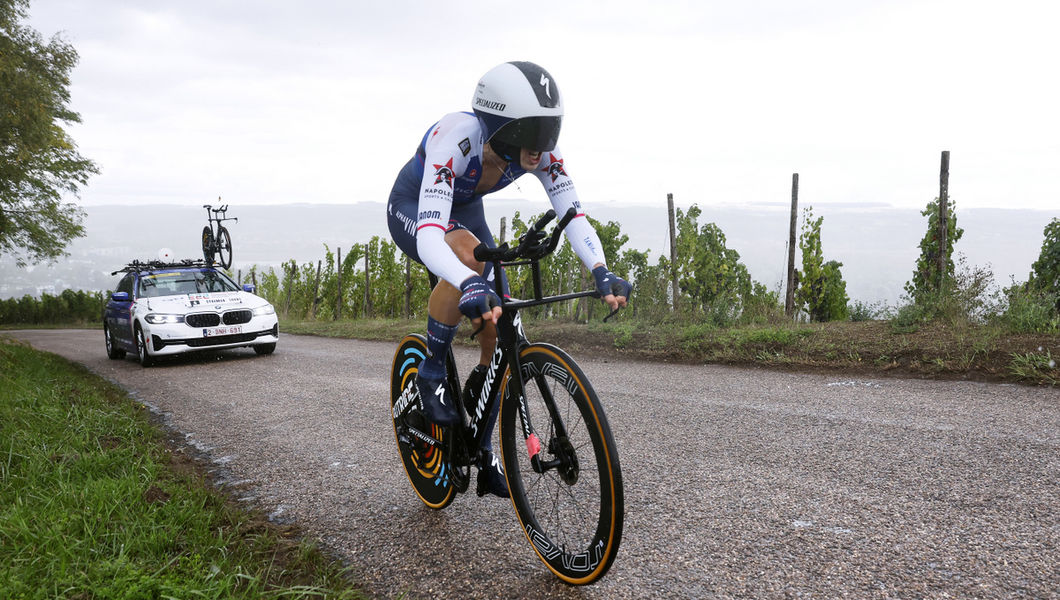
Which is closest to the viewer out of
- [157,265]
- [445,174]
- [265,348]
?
[445,174]

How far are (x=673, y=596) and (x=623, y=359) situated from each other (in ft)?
21.5

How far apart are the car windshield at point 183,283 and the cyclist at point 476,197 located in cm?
910

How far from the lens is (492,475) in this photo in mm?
2879

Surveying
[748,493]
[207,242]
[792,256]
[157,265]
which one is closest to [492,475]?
[748,493]

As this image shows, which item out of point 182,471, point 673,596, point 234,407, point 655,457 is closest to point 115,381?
point 234,407

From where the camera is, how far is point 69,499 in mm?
3121

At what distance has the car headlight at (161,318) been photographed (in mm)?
9992

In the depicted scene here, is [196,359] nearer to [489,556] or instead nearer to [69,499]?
[69,499]

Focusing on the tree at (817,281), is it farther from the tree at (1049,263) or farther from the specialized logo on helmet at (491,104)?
the specialized logo on helmet at (491,104)

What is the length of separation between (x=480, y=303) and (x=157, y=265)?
37.2 ft

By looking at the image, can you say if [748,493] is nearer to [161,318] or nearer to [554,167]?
[554,167]

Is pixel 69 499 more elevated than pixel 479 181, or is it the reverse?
pixel 479 181

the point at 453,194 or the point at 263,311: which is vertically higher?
the point at 453,194

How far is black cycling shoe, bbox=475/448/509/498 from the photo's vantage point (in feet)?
9.44
